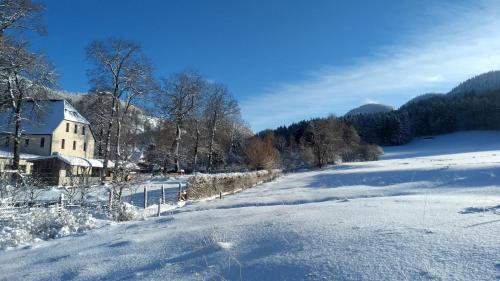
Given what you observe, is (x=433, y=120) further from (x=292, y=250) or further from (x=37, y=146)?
(x=292, y=250)

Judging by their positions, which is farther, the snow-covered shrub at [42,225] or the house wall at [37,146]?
the house wall at [37,146]

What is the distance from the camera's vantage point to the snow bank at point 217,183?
24344 mm

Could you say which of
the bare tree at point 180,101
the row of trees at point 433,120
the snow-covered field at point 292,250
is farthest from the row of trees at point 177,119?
the row of trees at point 433,120

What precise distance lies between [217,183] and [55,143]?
26.0 metres

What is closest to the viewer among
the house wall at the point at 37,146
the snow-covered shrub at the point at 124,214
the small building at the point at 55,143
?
the snow-covered shrub at the point at 124,214

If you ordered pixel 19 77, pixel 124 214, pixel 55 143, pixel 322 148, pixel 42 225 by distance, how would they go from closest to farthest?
pixel 42 225, pixel 124 214, pixel 19 77, pixel 55 143, pixel 322 148

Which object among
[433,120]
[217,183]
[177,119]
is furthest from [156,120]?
[433,120]

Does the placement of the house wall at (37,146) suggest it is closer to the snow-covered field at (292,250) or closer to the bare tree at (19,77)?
the bare tree at (19,77)

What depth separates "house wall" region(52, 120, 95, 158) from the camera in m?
45.1

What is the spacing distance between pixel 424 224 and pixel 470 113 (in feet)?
416

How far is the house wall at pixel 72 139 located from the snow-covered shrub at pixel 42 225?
1389 inches

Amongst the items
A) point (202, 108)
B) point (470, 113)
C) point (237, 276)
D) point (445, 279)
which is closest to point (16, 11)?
point (237, 276)

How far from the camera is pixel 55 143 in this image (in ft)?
147

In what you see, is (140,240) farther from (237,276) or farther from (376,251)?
(376,251)
